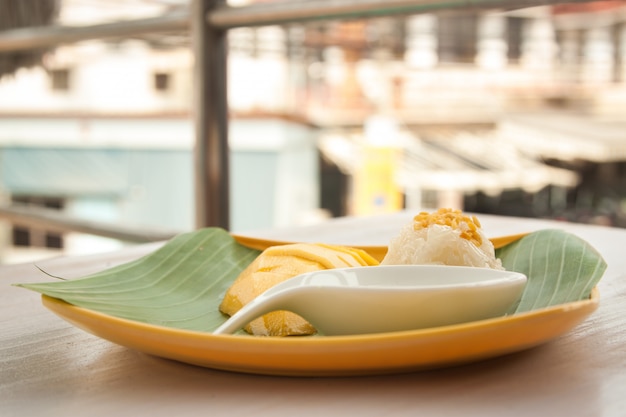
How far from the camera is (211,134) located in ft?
3.38

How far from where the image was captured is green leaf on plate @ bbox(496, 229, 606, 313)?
0.37 meters

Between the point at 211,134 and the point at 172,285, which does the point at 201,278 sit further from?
the point at 211,134

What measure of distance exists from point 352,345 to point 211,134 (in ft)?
2.61

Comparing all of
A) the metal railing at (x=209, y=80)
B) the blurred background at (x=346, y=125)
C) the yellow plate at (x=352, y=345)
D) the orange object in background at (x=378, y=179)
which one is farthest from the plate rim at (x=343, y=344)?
the orange object in background at (x=378, y=179)

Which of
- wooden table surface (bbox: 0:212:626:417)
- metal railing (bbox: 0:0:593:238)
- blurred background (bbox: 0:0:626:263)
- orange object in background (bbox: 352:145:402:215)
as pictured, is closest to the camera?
wooden table surface (bbox: 0:212:626:417)

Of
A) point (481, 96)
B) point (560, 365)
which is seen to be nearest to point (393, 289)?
point (560, 365)

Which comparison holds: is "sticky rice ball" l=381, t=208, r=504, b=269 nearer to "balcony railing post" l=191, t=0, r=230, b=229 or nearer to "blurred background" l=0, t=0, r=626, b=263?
"balcony railing post" l=191, t=0, r=230, b=229

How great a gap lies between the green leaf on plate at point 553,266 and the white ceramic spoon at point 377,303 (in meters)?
0.07

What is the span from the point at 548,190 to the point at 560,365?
10.7 m

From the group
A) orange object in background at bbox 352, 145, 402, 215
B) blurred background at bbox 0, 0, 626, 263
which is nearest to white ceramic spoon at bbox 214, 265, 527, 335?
blurred background at bbox 0, 0, 626, 263

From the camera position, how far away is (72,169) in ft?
23.1

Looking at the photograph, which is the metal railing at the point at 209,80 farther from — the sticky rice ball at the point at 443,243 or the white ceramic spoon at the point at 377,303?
the white ceramic spoon at the point at 377,303

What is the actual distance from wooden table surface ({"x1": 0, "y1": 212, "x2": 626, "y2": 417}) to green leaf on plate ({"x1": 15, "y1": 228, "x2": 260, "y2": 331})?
25mm

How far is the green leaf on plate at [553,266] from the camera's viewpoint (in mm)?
373
